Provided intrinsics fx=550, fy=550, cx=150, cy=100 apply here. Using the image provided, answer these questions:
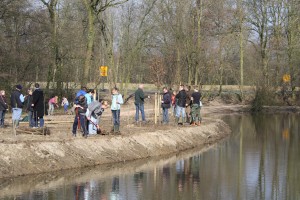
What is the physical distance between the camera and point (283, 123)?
41.8 m

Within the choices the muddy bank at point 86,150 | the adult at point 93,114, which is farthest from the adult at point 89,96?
the muddy bank at point 86,150

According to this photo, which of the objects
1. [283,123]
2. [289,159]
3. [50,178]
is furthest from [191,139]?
[283,123]

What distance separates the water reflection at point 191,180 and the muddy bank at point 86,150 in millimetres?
796

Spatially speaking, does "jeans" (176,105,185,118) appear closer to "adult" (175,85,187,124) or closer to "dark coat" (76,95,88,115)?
"adult" (175,85,187,124)

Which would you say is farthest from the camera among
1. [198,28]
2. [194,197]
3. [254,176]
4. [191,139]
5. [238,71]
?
[238,71]

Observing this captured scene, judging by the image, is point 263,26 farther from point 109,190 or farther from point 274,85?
point 109,190

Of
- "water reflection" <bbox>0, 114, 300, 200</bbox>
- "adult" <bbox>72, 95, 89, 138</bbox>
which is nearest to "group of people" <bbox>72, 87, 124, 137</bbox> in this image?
"adult" <bbox>72, 95, 89, 138</bbox>

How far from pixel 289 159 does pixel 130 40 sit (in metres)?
35.6

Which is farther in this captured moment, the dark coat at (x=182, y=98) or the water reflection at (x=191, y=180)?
the dark coat at (x=182, y=98)

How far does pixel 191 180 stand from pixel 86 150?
4.43 m

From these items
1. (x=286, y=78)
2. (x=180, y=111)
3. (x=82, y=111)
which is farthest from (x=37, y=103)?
(x=286, y=78)

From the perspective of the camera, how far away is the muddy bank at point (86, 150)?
669 inches

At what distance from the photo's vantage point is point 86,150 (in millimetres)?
19578

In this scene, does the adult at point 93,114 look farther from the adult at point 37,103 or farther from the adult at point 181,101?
the adult at point 181,101
